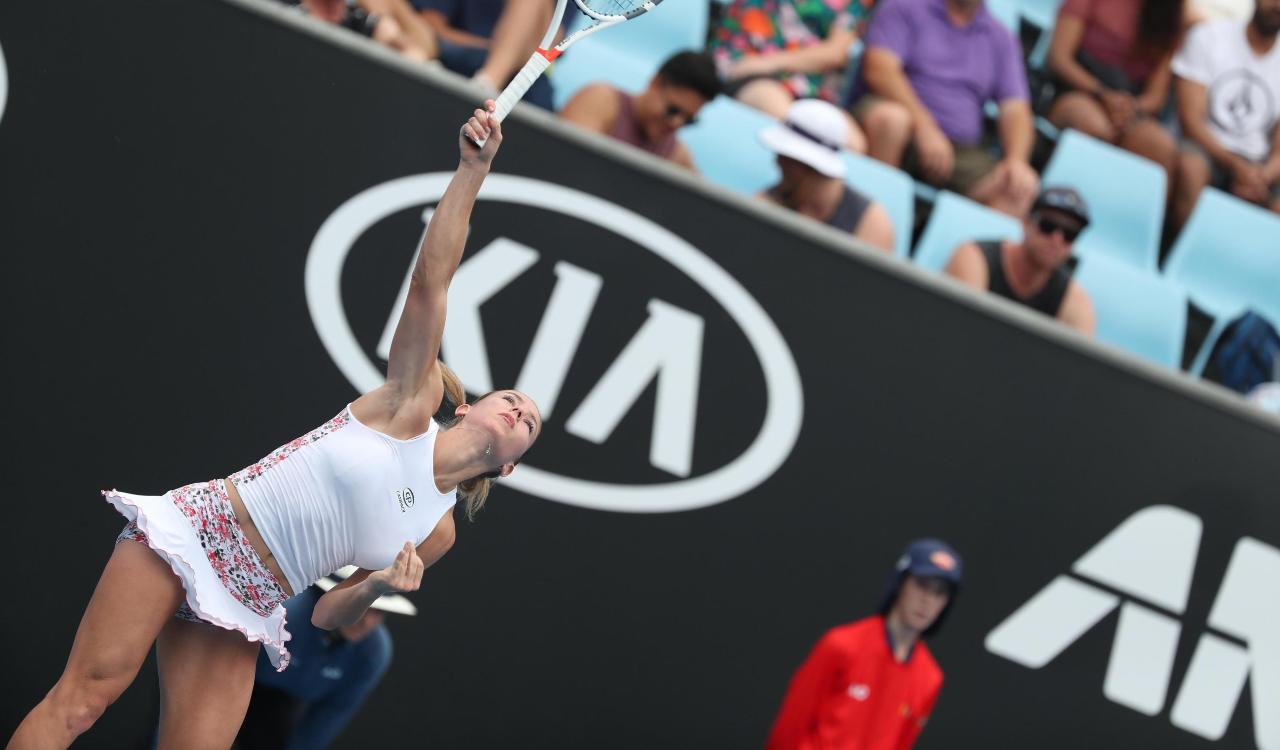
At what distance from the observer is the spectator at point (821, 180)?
17.4 feet

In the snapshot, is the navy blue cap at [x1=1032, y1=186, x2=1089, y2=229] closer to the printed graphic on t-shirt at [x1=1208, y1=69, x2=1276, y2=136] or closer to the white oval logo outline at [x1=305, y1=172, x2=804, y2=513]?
the white oval logo outline at [x1=305, y1=172, x2=804, y2=513]

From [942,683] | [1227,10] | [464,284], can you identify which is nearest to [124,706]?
[464,284]

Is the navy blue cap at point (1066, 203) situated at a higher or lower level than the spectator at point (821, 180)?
higher

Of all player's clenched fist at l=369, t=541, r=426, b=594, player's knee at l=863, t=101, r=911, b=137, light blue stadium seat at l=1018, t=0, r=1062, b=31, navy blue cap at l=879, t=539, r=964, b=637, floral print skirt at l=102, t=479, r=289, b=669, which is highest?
light blue stadium seat at l=1018, t=0, r=1062, b=31

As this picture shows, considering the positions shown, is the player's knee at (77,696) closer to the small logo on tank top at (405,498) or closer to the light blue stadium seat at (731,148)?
the small logo on tank top at (405,498)

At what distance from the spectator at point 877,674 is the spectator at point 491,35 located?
1.97 m

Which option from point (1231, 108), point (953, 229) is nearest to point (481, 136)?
point (953, 229)

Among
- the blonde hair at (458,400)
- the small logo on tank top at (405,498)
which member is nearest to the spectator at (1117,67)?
the blonde hair at (458,400)

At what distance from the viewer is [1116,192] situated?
20.7 ft

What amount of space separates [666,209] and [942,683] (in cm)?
174

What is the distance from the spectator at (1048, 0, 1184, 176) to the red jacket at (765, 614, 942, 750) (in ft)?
9.21

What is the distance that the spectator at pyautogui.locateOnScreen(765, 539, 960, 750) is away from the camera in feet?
15.4

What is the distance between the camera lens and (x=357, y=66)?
4.74m

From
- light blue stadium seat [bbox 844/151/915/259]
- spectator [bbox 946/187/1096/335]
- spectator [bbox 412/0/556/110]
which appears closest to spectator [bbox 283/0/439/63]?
spectator [bbox 412/0/556/110]
